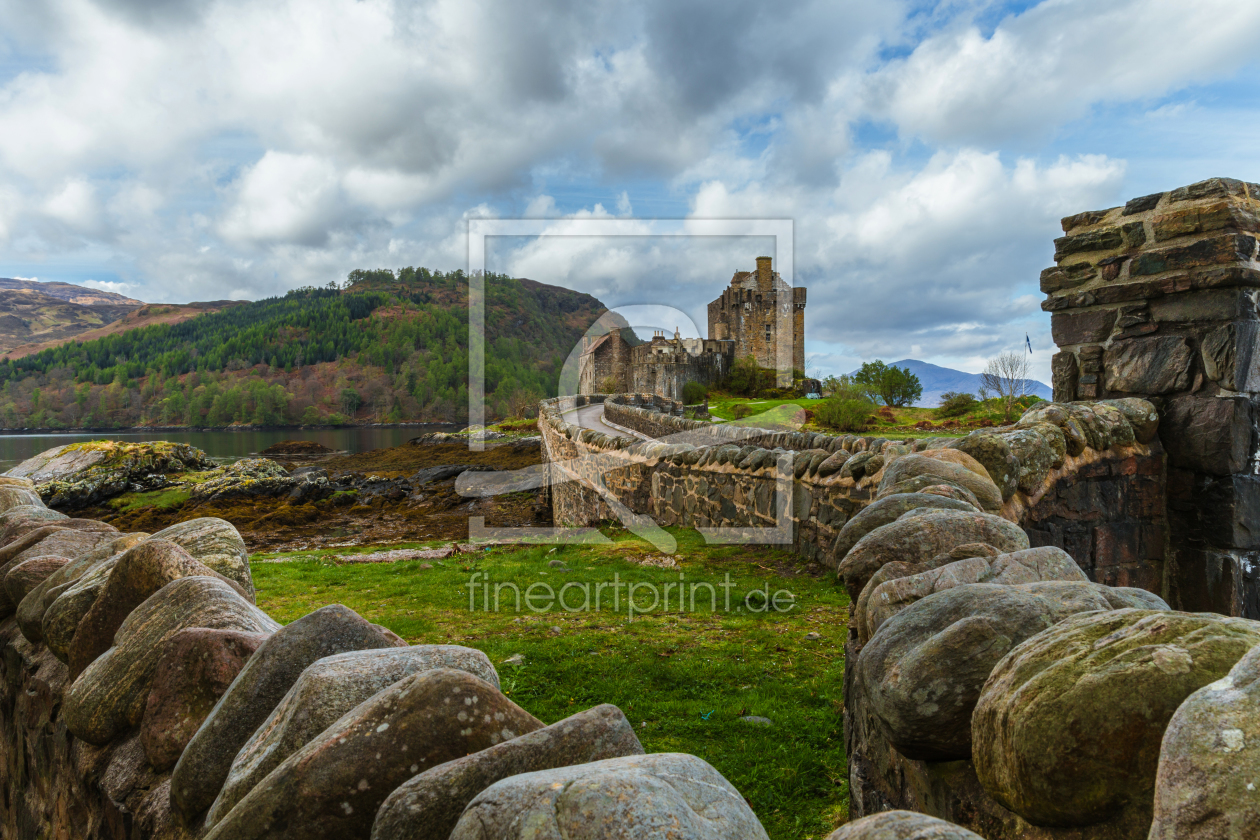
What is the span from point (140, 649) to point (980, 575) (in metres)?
3.08

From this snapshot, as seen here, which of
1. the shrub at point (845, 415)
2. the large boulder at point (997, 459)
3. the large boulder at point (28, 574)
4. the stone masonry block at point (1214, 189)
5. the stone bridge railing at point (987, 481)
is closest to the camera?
the large boulder at point (28, 574)

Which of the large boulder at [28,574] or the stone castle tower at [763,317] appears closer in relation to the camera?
the large boulder at [28,574]

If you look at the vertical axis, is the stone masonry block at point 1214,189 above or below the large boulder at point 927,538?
above

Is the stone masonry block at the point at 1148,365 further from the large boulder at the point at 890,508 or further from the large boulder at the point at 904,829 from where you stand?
the large boulder at the point at 904,829

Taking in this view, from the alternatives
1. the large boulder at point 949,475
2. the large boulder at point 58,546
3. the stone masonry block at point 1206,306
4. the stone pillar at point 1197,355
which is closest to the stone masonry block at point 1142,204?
the stone pillar at point 1197,355

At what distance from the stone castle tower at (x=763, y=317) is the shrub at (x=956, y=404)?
34628 mm

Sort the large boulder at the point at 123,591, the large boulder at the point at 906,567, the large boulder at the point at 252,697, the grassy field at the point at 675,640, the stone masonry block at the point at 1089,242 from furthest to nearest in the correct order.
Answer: the stone masonry block at the point at 1089,242, the grassy field at the point at 675,640, the large boulder at the point at 123,591, the large boulder at the point at 906,567, the large boulder at the point at 252,697

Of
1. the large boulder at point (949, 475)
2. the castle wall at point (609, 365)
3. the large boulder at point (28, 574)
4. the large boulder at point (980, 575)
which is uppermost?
the castle wall at point (609, 365)

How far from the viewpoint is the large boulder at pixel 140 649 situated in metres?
2.38

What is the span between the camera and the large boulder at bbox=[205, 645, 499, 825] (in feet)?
5.32

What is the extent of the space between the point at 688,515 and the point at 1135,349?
604cm

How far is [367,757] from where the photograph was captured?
4.68 feet

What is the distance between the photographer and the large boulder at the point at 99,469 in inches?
890

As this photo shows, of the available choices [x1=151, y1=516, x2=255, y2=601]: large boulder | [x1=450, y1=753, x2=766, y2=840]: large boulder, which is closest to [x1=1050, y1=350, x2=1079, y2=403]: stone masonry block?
[x1=450, y1=753, x2=766, y2=840]: large boulder
